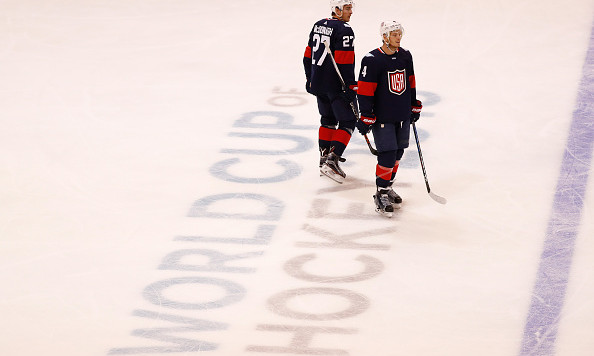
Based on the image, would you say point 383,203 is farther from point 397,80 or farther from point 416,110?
point 397,80

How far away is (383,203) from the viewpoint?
5.95 m

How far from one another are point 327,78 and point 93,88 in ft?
9.70

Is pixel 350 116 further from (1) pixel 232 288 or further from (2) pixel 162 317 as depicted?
(2) pixel 162 317

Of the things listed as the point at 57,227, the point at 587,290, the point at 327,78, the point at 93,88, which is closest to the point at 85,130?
the point at 93,88

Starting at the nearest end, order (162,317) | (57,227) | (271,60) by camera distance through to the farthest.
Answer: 1. (162,317)
2. (57,227)
3. (271,60)

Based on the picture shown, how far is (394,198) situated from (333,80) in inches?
35.2

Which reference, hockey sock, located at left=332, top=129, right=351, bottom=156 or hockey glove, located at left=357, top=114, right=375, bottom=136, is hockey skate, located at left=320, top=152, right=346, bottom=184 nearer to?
hockey sock, located at left=332, top=129, right=351, bottom=156

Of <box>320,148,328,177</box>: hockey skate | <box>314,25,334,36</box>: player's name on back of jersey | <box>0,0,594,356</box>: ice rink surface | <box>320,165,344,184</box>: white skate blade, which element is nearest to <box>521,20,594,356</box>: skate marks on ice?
<box>0,0,594,356</box>: ice rink surface

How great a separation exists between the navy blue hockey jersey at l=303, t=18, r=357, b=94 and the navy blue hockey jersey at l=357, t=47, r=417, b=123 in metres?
0.44

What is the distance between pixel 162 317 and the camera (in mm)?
4875

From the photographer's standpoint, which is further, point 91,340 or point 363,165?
point 363,165

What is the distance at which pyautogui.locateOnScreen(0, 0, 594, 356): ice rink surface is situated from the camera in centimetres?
477

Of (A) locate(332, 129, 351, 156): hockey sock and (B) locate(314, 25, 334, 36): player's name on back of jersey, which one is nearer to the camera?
(B) locate(314, 25, 334, 36): player's name on back of jersey

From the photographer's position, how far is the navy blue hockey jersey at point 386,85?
575 centimetres
